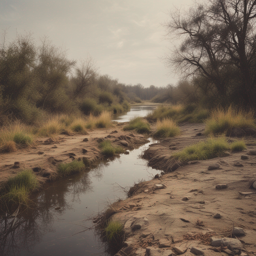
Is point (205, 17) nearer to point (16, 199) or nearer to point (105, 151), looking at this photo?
point (105, 151)

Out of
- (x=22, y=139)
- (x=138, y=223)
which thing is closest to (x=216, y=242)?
(x=138, y=223)

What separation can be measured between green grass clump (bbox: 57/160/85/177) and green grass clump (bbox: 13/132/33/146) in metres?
2.27

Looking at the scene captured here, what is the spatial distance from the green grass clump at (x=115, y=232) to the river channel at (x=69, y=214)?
6.2 inches

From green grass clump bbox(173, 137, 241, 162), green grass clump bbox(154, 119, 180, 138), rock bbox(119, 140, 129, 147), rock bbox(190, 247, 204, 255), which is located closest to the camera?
rock bbox(190, 247, 204, 255)

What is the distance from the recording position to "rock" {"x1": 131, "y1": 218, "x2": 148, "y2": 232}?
274 cm

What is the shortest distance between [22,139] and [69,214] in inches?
188

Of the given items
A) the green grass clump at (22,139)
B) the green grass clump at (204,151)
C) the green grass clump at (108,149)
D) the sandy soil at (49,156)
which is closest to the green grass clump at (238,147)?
the green grass clump at (204,151)

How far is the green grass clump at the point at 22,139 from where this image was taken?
293 inches

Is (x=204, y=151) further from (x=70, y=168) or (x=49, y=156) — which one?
(x=49, y=156)

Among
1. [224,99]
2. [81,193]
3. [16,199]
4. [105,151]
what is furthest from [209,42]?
[16,199]

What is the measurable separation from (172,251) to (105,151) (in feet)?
20.1

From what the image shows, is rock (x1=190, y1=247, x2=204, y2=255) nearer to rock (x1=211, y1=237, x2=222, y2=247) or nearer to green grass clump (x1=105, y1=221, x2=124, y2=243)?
rock (x1=211, y1=237, x2=222, y2=247)

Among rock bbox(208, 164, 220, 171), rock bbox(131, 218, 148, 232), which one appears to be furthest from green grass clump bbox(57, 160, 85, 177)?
rock bbox(208, 164, 220, 171)

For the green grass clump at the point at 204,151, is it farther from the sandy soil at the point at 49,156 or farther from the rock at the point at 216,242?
the rock at the point at 216,242
